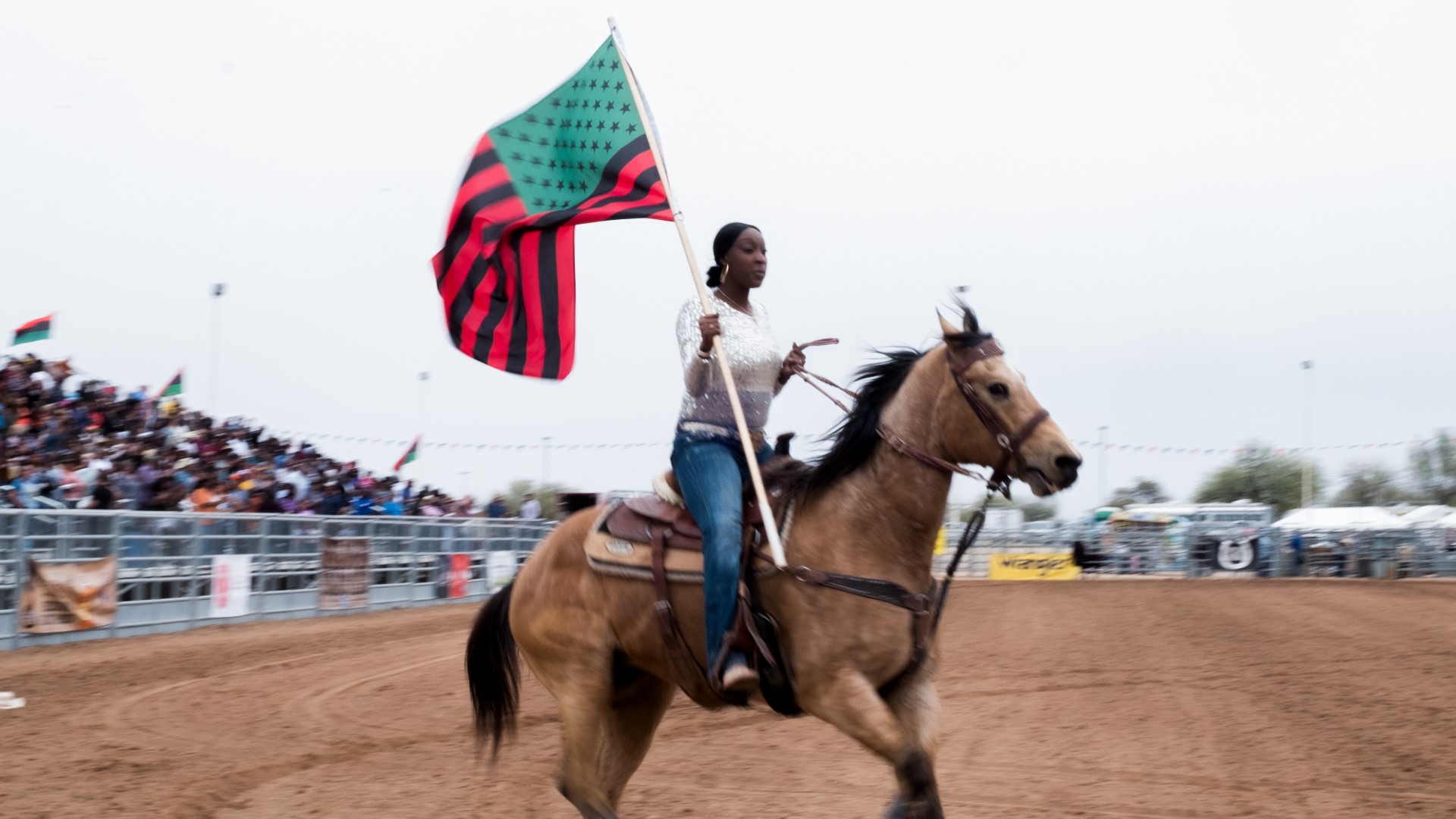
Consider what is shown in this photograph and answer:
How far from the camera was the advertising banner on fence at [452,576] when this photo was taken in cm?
2252

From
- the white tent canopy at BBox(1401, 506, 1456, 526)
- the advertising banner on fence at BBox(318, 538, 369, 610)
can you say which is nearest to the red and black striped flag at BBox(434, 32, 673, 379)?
the advertising banner on fence at BBox(318, 538, 369, 610)

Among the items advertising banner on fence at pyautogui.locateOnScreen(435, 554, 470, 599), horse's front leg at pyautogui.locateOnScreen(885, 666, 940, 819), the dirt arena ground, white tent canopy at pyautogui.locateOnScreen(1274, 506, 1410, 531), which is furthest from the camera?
white tent canopy at pyautogui.locateOnScreen(1274, 506, 1410, 531)

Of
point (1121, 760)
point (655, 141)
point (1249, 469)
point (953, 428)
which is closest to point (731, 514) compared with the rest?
point (953, 428)

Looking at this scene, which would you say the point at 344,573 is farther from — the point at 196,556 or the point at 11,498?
the point at 11,498

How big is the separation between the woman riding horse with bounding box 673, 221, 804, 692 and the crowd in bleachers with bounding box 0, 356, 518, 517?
37.9ft

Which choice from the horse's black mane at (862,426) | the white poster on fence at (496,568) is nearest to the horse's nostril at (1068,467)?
the horse's black mane at (862,426)

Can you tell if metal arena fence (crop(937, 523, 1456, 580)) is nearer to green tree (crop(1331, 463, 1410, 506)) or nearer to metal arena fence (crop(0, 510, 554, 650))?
metal arena fence (crop(0, 510, 554, 650))

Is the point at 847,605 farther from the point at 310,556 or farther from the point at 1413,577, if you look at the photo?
the point at 1413,577

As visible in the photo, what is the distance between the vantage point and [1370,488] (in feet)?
275

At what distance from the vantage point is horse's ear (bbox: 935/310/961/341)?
180 inches

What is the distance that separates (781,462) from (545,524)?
22018mm

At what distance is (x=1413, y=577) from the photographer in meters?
33.7

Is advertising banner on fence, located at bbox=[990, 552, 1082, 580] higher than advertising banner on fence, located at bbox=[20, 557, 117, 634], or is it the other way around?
advertising banner on fence, located at bbox=[20, 557, 117, 634]

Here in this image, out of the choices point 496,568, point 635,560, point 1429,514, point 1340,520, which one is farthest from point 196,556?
point 1429,514
